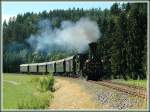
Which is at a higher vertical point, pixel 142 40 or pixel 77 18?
pixel 77 18

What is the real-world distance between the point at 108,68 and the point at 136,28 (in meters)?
2.97

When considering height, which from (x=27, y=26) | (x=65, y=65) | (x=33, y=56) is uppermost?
(x=27, y=26)

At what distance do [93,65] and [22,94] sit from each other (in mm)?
11605

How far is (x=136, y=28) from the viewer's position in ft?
72.8

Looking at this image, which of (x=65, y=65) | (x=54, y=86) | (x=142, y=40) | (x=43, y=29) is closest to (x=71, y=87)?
(x=54, y=86)

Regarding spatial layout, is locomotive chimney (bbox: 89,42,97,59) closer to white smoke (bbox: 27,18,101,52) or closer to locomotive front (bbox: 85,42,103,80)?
locomotive front (bbox: 85,42,103,80)

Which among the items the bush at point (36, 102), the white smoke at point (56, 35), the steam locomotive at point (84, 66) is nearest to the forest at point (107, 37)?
the white smoke at point (56, 35)

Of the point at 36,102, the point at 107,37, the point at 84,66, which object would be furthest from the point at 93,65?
the point at 36,102

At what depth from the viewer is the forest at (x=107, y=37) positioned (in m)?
17.8

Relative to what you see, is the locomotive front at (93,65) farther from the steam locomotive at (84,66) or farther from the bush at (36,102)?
the bush at (36,102)

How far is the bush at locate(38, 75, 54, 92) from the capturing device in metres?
17.8

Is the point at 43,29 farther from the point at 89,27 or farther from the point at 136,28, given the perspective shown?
the point at 136,28

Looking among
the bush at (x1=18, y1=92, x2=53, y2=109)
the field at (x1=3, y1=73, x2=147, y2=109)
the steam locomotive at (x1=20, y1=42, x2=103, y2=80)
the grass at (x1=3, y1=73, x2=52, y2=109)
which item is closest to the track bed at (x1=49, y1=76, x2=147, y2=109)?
the field at (x1=3, y1=73, x2=147, y2=109)

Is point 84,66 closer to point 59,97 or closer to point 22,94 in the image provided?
point 59,97
